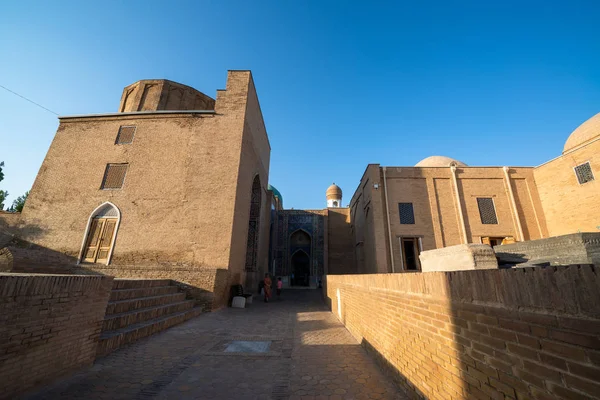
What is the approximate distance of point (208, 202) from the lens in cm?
1035

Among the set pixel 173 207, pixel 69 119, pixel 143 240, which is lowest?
pixel 143 240

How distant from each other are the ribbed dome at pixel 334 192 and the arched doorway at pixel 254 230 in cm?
1696

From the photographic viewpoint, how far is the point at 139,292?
20.0 ft

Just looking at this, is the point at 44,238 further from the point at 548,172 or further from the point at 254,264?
the point at 548,172

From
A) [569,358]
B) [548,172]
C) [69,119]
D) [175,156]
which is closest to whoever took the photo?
[569,358]

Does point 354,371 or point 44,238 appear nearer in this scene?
point 354,371

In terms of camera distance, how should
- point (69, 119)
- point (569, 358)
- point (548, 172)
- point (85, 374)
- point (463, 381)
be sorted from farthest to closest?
point (548, 172)
point (69, 119)
point (85, 374)
point (463, 381)
point (569, 358)

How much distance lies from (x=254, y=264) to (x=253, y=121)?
24.8 ft

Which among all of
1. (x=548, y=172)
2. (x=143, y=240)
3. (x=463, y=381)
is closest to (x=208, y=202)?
(x=143, y=240)

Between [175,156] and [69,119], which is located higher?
[69,119]

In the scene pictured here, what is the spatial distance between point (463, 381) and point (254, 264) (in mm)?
12028

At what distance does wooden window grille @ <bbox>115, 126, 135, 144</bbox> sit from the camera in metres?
12.1

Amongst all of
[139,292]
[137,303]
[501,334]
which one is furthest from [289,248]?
[501,334]

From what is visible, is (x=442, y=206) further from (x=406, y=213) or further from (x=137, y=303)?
(x=137, y=303)
